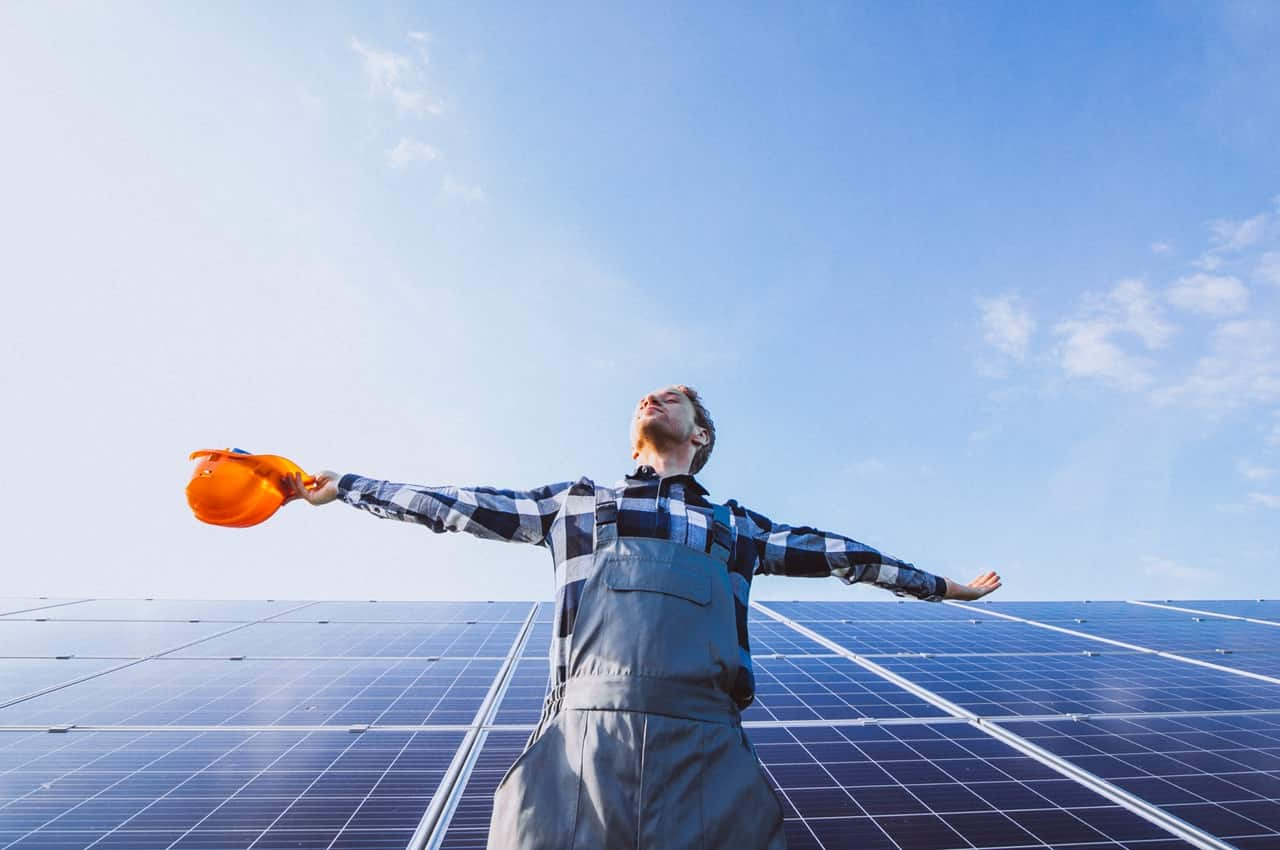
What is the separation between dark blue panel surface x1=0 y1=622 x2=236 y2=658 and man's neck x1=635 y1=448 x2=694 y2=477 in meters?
9.53

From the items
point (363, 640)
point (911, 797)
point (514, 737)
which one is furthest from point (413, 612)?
point (911, 797)

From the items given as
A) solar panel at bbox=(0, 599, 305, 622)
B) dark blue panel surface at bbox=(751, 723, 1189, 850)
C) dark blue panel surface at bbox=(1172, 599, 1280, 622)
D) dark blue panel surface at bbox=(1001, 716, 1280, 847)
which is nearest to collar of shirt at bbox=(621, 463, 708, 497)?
dark blue panel surface at bbox=(751, 723, 1189, 850)

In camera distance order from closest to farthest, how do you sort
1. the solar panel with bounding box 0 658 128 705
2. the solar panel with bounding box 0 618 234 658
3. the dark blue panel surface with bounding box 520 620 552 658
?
the solar panel with bounding box 0 658 128 705 < the dark blue panel surface with bounding box 520 620 552 658 < the solar panel with bounding box 0 618 234 658

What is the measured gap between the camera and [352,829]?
13.0 ft

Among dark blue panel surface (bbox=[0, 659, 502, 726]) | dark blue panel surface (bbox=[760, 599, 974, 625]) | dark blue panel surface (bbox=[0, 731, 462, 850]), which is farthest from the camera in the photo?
dark blue panel surface (bbox=[760, 599, 974, 625])

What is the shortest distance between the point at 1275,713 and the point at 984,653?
3185mm

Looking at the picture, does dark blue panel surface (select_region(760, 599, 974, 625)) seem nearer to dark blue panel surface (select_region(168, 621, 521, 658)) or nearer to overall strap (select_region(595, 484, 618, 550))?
dark blue panel surface (select_region(168, 621, 521, 658))

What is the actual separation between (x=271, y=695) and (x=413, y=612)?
5792 millimetres

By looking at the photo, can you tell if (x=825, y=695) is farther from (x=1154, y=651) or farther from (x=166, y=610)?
(x=166, y=610)

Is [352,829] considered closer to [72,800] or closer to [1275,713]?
[72,800]

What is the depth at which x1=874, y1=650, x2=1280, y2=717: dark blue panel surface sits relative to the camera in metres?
6.90

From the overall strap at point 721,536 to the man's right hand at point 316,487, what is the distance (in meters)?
1.78

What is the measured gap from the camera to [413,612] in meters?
12.4

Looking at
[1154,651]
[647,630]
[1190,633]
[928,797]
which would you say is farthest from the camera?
[1190,633]
